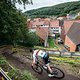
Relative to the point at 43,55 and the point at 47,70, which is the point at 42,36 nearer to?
the point at 47,70

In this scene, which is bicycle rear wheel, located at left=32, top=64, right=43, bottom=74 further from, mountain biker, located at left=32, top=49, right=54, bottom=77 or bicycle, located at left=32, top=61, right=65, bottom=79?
mountain biker, located at left=32, top=49, right=54, bottom=77

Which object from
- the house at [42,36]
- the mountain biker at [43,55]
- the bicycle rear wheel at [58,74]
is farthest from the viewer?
the house at [42,36]

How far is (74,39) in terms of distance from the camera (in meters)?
55.4

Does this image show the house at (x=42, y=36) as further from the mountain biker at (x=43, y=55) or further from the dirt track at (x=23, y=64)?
the mountain biker at (x=43, y=55)

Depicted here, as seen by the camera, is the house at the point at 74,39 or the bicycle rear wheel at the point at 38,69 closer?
the bicycle rear wheel at the point at 38,69

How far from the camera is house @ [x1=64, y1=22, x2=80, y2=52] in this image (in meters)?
52.6

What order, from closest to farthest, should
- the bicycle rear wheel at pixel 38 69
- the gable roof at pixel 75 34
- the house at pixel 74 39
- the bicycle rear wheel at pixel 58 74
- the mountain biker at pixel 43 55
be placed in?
the mountain biker at pixel 43 55 → the bicycle rear wheel at pixel 58 74 → the bicycle rear wheel at pixel 38 69 → the house at pixel 74 39 → the gable roof at pixel 75 34

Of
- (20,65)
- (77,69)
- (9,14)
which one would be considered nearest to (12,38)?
(9,14)

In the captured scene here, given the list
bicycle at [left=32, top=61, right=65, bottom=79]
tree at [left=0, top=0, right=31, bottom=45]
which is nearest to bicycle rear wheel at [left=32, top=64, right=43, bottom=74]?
bicycle at [left=32, top=61, right=65, bottom=79]

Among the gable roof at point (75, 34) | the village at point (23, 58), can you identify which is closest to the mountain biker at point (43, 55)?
the village at point (23, 58)

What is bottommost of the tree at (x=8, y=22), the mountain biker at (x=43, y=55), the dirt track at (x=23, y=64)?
the dirt track at (x=23, y=64)

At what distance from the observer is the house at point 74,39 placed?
5264cm

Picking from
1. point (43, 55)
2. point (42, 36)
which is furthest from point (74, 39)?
point (43, 55)

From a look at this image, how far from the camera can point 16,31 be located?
62.3 feet
